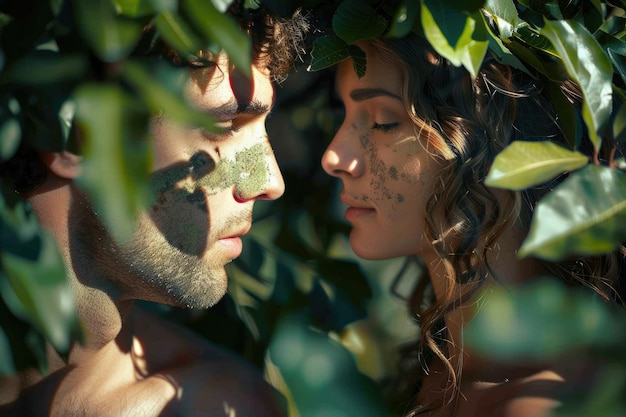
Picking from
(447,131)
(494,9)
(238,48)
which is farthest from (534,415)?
(238,48)

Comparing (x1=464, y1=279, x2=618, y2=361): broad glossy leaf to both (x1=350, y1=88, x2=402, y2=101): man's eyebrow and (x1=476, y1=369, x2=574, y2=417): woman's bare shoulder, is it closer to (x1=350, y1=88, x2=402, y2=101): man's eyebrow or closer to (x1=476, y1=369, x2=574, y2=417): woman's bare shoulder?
(x1=476, y1=369, x2=574, y2=417): woman's bare shoulder

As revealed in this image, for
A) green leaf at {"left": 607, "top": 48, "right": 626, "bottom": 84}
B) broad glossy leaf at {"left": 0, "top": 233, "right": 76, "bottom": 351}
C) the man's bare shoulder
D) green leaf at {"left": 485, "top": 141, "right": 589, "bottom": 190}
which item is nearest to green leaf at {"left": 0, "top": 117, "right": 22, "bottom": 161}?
broad glossy leaf at {"left": 0, "top": 233, "right": 76, "bottom": 351}

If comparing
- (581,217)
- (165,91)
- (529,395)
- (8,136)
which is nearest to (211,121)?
(165,91)

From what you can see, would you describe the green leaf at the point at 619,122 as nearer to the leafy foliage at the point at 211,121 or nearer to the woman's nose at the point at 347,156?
the leafy foliage at the point at 211,121

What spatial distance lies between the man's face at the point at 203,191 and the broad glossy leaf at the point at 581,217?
67cm

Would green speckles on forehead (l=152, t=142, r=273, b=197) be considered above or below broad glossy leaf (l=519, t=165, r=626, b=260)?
below

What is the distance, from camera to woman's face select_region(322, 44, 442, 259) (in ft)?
4.40

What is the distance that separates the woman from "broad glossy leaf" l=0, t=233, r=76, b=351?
595mm

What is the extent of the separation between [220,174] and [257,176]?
0.08m

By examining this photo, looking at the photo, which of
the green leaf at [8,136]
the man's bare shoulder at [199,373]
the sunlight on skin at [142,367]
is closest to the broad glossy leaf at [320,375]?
the man's bare shoulder at [199,373]

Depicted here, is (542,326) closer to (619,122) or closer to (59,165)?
(619,122)

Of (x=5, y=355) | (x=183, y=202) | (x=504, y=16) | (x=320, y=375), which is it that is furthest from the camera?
(x=320, y=375)

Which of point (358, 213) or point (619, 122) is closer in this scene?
point (619, 122)

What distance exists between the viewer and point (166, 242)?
4.37ft
